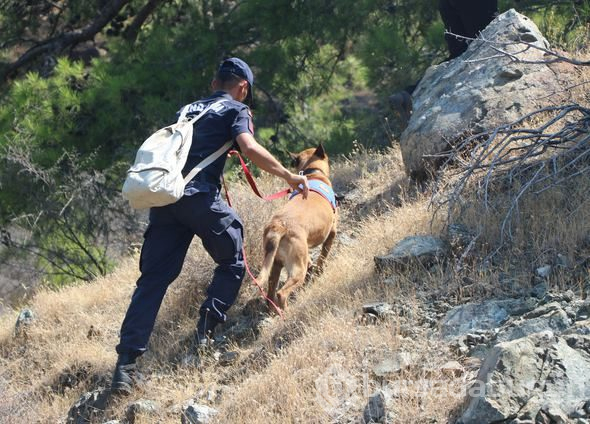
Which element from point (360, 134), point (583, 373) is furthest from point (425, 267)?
point (360, 134)

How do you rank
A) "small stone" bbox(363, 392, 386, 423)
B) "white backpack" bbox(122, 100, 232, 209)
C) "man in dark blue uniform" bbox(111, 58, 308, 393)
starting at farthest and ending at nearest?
"man in dark blue uniform" bbox(111, 58, 308, 393)
"white backpack" bbox(122, 100, 232, 209)
"small stone" bbox(363, 392, 386, 423)

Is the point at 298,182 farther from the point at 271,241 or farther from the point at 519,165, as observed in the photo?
the point at 519,165

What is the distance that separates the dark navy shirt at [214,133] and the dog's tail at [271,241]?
0.57 meters

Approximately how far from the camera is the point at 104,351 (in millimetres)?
8422

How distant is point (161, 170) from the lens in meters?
6.71

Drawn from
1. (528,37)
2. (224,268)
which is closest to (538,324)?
(224,268)

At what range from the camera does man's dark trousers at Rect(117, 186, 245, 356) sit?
699 centimetres

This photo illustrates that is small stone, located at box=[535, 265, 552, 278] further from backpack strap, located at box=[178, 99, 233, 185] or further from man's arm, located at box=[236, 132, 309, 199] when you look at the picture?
backpack strap, located at box=[178, 99, 233, 185]

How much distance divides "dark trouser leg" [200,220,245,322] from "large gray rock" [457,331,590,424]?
226 centimetres

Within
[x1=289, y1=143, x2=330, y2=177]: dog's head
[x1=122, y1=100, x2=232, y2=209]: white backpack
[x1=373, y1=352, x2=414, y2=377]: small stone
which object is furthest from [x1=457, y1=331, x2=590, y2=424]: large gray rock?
[x1=289, y1=143, x2=330, y2=177]: dog's head

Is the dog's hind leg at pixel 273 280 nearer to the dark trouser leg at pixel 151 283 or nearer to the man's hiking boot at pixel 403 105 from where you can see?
the dark trouser leg at pixel 151 283

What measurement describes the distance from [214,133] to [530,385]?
9.73 feet

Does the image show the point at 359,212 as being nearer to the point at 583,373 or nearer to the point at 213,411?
the point at 213,411

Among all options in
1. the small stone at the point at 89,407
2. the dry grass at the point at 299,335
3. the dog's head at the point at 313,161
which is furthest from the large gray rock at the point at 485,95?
the small stone at the point at 89,407
